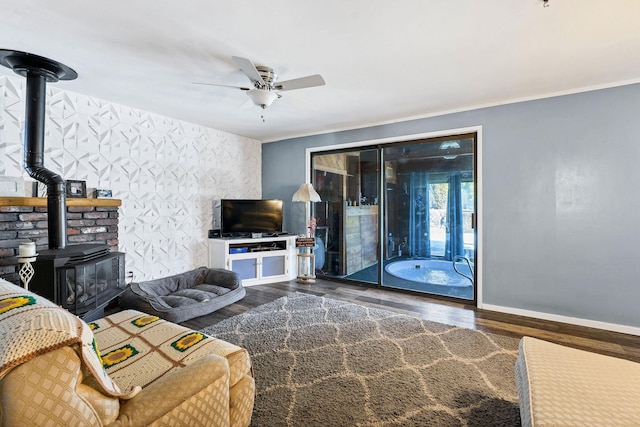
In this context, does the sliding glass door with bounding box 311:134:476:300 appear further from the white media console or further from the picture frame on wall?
the picture frame on wall

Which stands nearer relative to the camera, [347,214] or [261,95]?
[261,95]

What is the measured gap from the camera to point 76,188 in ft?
10.3

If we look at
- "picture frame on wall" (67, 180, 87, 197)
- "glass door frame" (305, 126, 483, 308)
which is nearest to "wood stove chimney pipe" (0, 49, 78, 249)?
"picture frame on wall" (67, 180, 87, 197)

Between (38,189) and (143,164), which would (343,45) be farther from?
(38,189)

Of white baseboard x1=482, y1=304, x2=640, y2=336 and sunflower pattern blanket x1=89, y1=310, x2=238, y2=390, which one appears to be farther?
white baseboard x1=482, y1=304, x2=640, y2=336

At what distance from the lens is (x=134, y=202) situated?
3.69 meters

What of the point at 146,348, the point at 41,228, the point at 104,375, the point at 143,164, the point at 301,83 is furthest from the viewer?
the point at 143,164

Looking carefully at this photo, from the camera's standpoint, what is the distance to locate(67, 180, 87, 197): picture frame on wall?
310cm

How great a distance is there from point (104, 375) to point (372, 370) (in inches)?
67.0

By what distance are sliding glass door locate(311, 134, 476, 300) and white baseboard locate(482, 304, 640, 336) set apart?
1.25 feet

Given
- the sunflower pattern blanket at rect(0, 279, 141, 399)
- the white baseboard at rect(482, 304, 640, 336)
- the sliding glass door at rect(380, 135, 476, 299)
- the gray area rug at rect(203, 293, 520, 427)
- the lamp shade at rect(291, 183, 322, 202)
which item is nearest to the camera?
the sunflower pattern blanket at rect(0, 279, 141, 399)

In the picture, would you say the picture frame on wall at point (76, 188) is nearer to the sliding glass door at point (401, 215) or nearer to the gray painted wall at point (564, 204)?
the sliding glass door at point (401, 215)

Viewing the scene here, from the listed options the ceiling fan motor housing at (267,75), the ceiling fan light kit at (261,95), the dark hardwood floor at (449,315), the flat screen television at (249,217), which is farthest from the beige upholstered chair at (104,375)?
the flat screen television at (249,217)

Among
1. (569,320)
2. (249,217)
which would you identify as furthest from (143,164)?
(569,320)
